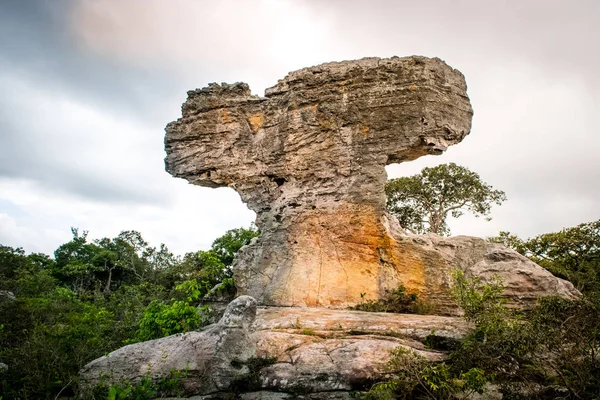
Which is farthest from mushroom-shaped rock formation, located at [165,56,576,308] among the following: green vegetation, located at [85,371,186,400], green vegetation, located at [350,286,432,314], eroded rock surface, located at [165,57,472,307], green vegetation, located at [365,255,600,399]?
green vegetation, located at [85,371,186,400]

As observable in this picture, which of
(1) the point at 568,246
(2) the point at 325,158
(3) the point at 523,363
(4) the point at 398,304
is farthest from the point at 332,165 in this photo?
(1) the point at 568,246

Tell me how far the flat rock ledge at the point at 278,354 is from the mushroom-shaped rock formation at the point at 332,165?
2130 millimetres

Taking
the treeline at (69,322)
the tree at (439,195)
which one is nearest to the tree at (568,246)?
the tree at (439,195)

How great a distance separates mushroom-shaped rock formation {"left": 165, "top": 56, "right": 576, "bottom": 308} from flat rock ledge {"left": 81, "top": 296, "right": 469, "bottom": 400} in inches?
83.9

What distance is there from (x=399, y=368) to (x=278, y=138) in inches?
307

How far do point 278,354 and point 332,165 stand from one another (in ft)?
19.1

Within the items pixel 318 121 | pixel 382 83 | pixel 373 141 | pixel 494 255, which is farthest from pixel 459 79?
pixel 494 255

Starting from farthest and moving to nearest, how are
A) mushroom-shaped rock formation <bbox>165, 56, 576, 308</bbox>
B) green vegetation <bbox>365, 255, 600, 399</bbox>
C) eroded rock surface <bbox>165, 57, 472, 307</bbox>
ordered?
eroded rock surface <bbox>165, 57, 472, 307</bbox>
mushroom-shaped rock formation <bbox>165, 56, 576, 308</bbox>
green vegetation <bbox>365, 255, 600, 399</bbox>

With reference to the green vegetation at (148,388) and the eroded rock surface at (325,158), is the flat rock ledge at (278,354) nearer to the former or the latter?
the green vegetation at (148,388)

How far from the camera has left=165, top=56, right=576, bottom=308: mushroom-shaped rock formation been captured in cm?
1114

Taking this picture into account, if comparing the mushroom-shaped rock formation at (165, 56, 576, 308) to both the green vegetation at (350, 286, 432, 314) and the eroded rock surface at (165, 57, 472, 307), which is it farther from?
the green vegetation at (350, 286, 432, 314)

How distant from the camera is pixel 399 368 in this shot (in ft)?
22.6

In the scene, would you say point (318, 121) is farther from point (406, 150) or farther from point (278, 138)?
point (406, 150)

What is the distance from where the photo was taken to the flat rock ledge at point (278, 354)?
281 inches
